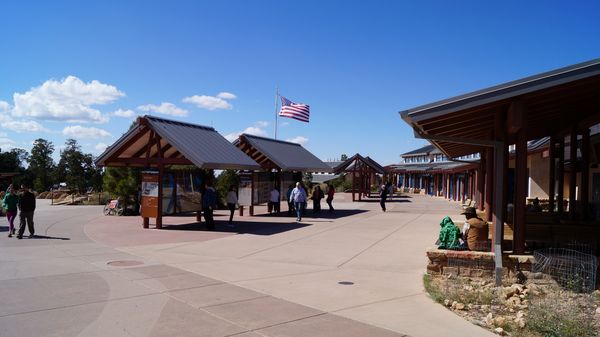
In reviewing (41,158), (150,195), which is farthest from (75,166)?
(150,195)

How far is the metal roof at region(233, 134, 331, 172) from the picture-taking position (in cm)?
2486

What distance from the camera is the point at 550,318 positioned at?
659cm

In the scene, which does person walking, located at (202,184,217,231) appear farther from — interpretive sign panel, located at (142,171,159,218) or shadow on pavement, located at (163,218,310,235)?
interpretive sign panel, located at (142,171,159,218)

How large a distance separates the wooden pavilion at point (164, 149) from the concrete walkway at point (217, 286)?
2.54 metres

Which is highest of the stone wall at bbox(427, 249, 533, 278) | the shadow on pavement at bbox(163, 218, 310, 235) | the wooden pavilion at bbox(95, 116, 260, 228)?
the wooden pavilion at bbox(95, 116, 260, 228)

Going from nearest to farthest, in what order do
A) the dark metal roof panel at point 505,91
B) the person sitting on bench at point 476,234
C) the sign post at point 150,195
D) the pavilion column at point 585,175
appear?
the dark metal roof panel at point 505,91
the person sitting on bench at point 476,234
the pavilion column at point 585,175
the sign post at point 150,195

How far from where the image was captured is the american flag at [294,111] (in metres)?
36.8

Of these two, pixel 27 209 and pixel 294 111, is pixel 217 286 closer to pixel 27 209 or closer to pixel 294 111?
pixel 27 209

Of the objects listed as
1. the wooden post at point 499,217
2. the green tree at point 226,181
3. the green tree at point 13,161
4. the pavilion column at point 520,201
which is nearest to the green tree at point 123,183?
the green tree at point 226,181

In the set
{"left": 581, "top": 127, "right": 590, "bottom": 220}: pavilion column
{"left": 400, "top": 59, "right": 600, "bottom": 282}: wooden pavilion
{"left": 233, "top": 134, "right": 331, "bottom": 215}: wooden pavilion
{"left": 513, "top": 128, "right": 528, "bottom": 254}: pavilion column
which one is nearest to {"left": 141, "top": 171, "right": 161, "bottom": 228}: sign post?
{"left": 233, "top": 134, "right": 331, "bottom": 215}: wooden pavilion

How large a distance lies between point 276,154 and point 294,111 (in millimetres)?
11675

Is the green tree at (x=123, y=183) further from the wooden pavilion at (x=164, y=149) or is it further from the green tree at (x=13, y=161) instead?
the green tree at (x=13, y=161)

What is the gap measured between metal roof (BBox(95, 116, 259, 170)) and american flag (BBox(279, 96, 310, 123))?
15604mm

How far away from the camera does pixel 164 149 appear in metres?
20.8
